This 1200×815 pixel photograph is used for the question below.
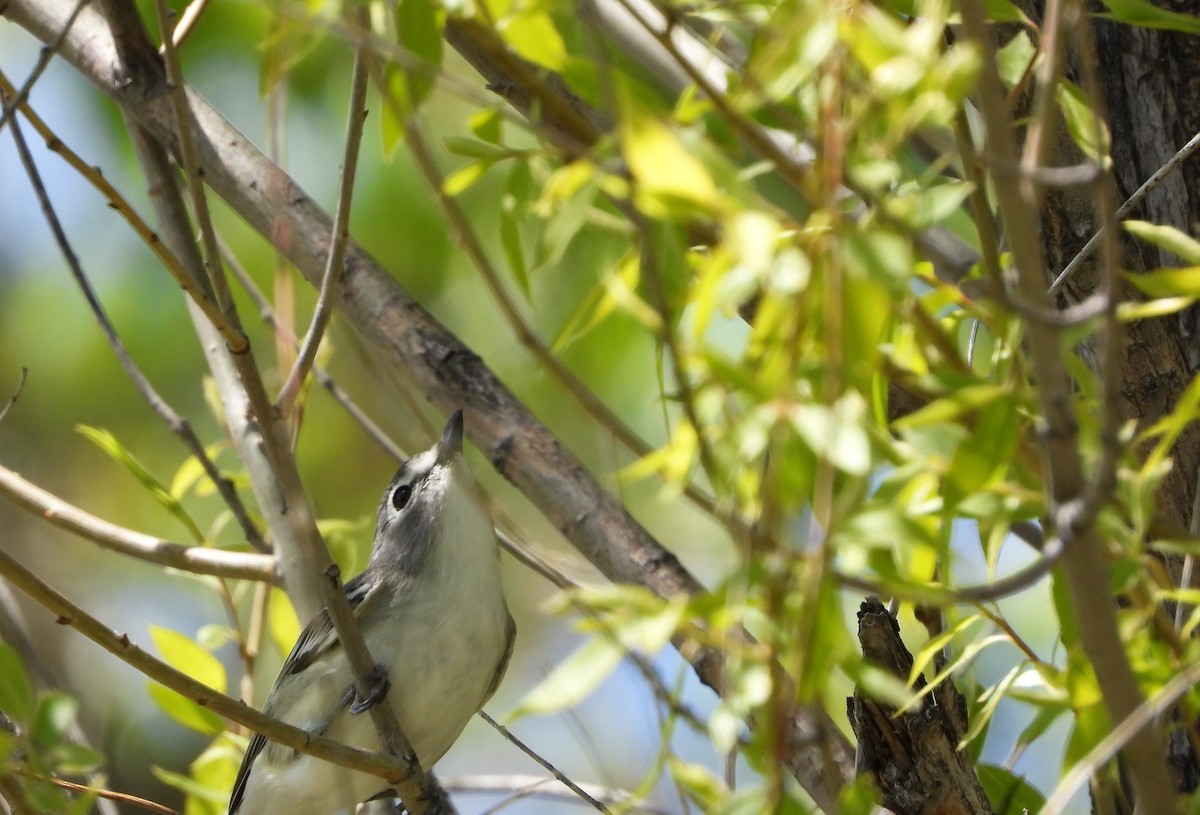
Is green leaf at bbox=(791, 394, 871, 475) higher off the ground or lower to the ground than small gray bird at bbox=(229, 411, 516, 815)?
lower

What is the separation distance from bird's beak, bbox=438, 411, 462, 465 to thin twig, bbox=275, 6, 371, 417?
0.90m

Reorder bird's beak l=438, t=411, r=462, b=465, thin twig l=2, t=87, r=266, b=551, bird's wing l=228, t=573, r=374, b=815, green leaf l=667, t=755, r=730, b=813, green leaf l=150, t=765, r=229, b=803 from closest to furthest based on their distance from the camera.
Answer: green leaf l=667, t=755, r=730, b=813
thin twig l=2, t=87, r=266, b=551
green leaf l=150, t=765, r=229, b=803
bird's wing l=228, t=573, r=374, b=815
bird's beak l=438, t=411, r=462, b=465

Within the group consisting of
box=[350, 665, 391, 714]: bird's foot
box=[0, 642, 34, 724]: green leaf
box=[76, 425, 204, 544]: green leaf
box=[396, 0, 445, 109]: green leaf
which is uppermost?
box=[76, 425, 204, 544]: green leaf

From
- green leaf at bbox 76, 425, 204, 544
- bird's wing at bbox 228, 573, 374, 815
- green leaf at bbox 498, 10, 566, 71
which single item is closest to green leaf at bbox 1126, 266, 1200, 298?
green leaf at bbox 498, 10, 566, 71

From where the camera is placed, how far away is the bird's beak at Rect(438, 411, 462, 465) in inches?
145

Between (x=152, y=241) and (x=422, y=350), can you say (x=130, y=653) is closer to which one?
(x=152, y=241)

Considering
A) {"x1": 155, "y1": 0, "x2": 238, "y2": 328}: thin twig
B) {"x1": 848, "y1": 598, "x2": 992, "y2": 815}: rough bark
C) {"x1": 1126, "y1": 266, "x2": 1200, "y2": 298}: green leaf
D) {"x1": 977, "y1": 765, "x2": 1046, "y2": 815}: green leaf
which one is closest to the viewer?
{"x1": 1126, "y1": 266, "x2": 1200, "y2": 298}: green leaf

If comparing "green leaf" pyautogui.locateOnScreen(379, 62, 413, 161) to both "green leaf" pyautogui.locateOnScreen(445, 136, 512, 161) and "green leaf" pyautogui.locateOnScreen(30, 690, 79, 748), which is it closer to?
"green leaf" pyautogui.locateOnScreen(445, 136, 512, 161)

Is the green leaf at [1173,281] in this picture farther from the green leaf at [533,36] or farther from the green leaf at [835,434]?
the green leaf at [533,36]

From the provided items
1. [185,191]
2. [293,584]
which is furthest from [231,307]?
[185,191]

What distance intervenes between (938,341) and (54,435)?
587 cm

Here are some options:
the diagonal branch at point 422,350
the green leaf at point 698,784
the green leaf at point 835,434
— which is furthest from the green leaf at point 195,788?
the green leaf at point 835,434

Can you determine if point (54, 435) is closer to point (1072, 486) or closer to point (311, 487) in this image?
point (311, 487)

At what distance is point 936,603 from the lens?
4.29 feet
